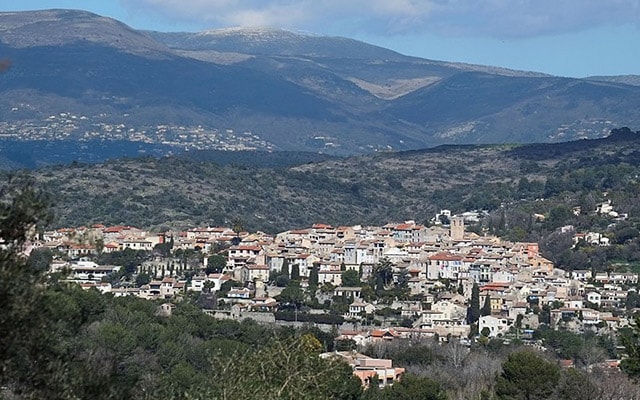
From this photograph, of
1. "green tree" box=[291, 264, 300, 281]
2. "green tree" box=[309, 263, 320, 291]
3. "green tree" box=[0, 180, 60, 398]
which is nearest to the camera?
"green tree" box=[0, 180, 60, 398]

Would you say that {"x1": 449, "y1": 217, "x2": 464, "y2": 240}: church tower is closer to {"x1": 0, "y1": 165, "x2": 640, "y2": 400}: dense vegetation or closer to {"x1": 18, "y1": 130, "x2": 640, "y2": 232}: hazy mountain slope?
{"x1": 18, "y1": 130, "x2": 640, "y2": 232}: hazy mountain slope

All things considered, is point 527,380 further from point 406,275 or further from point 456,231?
point 456,231

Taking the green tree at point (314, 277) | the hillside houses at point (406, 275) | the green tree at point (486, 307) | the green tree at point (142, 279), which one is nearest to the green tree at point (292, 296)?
the hillside houses at point (406, 275)

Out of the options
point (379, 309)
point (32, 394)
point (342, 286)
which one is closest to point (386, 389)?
point (32, 394)

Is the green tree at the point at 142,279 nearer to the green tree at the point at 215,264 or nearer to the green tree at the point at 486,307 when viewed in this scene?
the green tree at the point at 215,264

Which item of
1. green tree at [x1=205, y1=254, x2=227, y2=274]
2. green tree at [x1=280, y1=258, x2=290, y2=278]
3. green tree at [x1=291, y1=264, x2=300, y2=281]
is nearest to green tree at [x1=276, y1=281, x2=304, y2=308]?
green tree at [x1=291, y1=264, x2=300, y2=281]

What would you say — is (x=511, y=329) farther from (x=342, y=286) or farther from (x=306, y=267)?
(x=306, y=267)

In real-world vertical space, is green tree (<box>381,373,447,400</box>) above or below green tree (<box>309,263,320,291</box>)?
above

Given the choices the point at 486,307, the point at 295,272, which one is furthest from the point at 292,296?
the point at 486,307

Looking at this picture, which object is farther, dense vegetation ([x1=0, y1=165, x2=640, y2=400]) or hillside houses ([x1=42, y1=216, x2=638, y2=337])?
hillside houses ([x1=42, y1=216, x2=638, y2=337])
